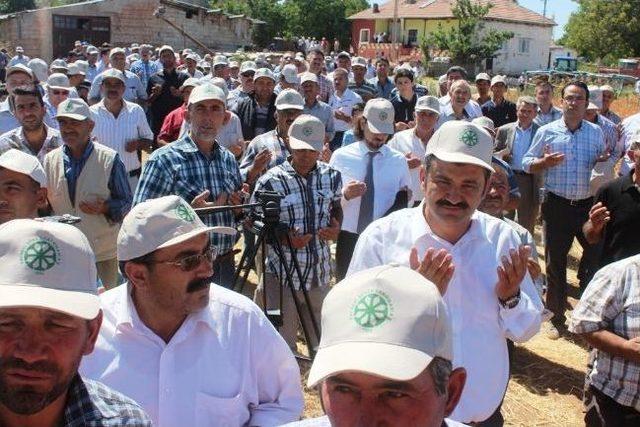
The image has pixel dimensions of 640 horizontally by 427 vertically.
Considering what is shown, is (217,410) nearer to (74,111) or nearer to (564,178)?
(74,111)

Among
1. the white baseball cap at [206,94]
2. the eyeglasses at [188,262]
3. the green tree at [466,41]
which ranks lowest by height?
the eyeglasses at [188,262]

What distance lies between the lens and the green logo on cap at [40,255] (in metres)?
1.94

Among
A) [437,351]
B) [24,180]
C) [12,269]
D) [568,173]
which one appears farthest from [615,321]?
[568,173]

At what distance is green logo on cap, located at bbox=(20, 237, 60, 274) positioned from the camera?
1.94 metres

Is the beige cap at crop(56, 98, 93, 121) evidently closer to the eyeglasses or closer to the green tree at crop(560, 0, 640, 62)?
the eyeglasses

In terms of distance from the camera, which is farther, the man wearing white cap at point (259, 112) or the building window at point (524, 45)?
the building window at point (524, 45)

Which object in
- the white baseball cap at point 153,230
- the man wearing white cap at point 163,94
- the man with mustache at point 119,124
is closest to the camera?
the white baseball cap at point 153,230

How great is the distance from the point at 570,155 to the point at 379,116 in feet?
7.01

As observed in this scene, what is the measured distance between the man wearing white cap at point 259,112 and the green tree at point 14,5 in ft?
211

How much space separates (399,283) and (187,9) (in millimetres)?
38664

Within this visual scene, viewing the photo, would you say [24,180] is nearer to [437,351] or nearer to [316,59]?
[437,351]

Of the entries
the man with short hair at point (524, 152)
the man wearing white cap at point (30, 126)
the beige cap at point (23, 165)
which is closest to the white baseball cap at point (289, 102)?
the man wearing white cap at point (30, 126)

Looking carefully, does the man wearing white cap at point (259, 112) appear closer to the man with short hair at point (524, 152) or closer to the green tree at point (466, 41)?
the man with short hair at point (524, 152)

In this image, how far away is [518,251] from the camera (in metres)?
2.70
